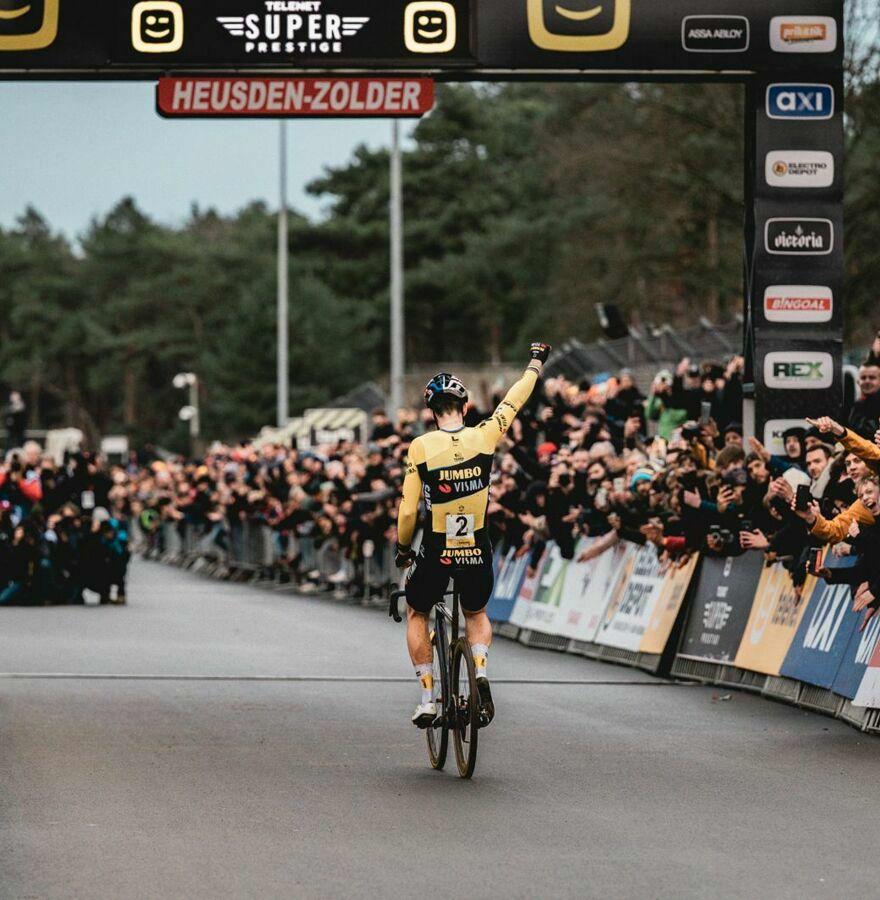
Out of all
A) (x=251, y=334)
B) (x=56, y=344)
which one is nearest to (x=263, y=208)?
(x=56, y=344)

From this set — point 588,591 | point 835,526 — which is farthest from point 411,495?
point 588,591

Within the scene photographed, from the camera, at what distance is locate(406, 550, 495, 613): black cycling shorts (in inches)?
416

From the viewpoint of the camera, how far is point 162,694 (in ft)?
48.2

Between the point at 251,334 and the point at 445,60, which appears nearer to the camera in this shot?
the point at 445,60

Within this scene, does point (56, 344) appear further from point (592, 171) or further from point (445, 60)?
point (445, 60)

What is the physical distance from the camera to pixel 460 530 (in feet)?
34.5

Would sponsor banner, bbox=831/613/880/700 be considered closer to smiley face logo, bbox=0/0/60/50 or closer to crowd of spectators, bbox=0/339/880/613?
crowd of spectators, bbox=0/339/880/613

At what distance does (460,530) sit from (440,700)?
2.84ft

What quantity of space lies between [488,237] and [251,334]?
12863 mm

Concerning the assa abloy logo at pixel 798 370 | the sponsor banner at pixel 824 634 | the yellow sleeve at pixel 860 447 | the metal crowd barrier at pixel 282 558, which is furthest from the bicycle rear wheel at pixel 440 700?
the metal crowd barrier at pixel 282 558

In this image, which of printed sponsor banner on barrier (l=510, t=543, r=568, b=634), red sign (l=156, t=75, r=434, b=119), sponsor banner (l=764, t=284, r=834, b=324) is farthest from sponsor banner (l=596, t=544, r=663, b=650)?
red sign (l=156, t=75, r=434, b=119)

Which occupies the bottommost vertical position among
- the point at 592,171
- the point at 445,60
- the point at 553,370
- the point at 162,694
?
the point at 162,694

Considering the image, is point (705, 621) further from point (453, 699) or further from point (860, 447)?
point (453, 699)

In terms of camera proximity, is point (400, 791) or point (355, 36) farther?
point (355, 36)
